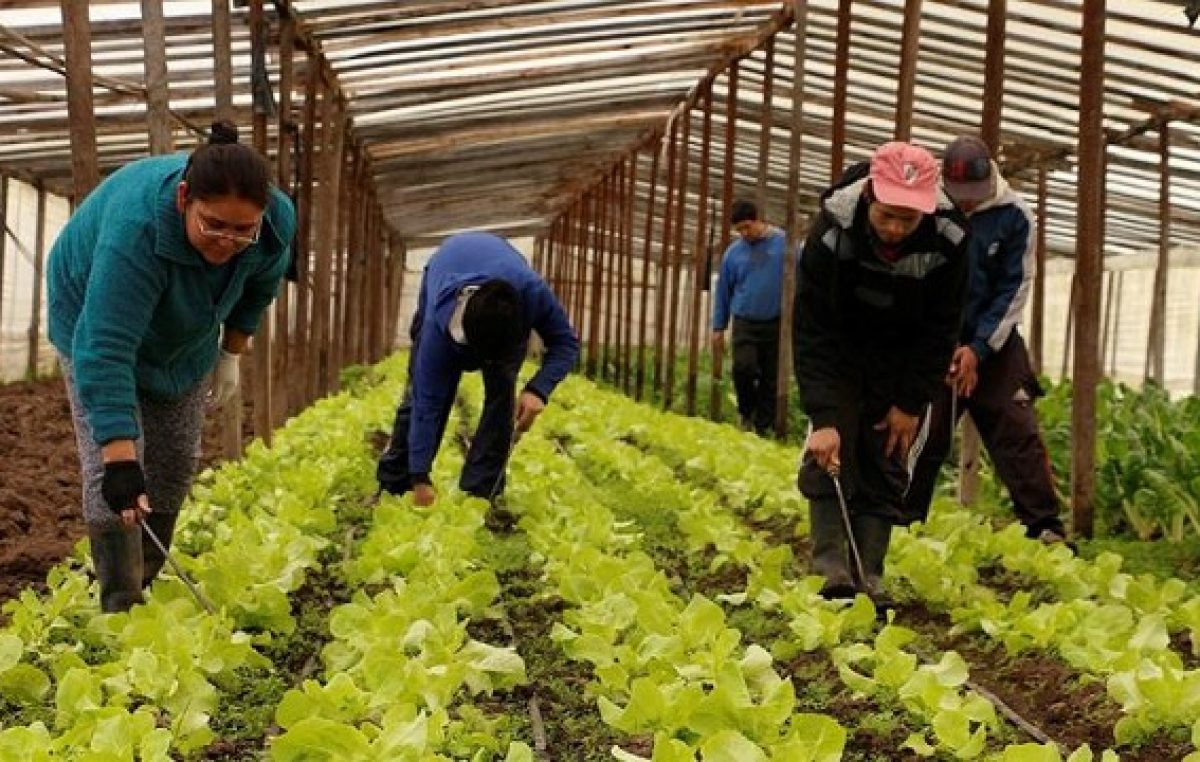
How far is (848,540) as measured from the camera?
5.42m

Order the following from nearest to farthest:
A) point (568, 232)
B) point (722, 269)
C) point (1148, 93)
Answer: point (1148, 93) → point (722, 269) → point (568, 232)

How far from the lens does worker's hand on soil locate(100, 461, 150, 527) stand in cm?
395

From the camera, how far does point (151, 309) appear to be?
4.04 meters

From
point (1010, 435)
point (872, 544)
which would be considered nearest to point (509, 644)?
point (872, 544)

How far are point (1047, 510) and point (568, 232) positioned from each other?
77.7 ft

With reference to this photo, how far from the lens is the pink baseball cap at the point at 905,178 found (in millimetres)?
4574

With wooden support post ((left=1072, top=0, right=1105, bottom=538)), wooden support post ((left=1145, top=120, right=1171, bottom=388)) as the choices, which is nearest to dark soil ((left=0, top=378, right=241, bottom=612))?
wooden support post ((left=1072, top=0, right=1105, bottom=538))

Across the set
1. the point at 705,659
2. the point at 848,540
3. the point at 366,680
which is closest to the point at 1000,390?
the point at 848,540

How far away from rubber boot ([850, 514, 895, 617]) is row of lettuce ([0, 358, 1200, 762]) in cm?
20

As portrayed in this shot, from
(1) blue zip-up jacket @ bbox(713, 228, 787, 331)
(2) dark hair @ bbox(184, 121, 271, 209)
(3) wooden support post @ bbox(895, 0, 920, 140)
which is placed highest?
(2) dark hair @ bbox(184, 121, 271, 209)

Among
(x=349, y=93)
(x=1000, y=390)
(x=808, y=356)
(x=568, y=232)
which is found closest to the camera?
(x=808, y=356)

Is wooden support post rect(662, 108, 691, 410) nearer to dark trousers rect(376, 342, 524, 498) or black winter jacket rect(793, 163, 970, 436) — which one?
dark trousers rect(376, 342, 524, 498)

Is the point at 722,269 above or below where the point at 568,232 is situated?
above

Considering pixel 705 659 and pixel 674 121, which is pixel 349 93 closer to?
pixel 674 121
